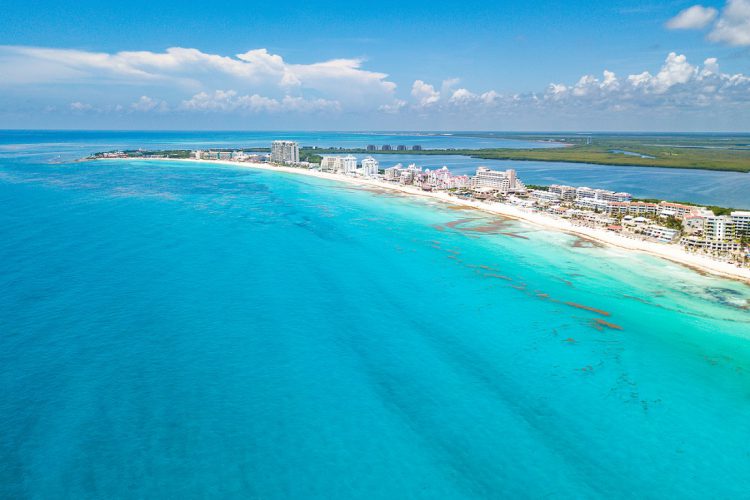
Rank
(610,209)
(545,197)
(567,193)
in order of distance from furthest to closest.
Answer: (567,193)
(545,197)
(610,209)

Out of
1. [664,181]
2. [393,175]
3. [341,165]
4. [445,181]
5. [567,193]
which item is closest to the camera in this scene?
[567,193]

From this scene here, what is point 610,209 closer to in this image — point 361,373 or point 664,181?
point 361,373

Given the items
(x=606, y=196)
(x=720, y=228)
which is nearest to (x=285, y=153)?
(x=606, y=196)

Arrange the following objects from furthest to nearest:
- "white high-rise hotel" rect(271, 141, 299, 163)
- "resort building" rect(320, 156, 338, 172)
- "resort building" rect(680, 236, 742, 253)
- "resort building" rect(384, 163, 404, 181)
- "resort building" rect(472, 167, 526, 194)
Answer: "white high-rise hotel" rect(271, 141, 299, 163) < "resort building" rect(320, 156, 338, 172) < "resort building" rect(384, 163, 404, 181) < "resort building" rect(472, 167, 526, 194) < "resort building" rect(680, 236, 742, 253)

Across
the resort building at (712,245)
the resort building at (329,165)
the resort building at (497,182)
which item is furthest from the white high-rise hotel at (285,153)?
the resort building at (712,245)

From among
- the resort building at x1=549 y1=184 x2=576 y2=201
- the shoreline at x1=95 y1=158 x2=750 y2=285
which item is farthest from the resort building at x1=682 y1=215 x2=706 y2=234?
the resort building at x1=549 y1=184 x2=576 y2=201

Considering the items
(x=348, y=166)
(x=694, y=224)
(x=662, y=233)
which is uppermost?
(x=348, y=166)

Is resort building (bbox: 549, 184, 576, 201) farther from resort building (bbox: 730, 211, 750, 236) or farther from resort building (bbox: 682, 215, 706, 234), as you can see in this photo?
resort building (bbox: 730, 211, 750, 236)

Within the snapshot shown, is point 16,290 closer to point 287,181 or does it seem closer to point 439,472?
point 439,472
